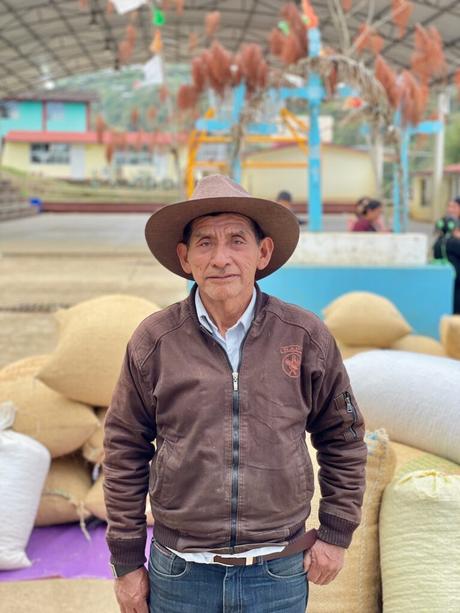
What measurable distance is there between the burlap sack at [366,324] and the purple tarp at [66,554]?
1763 millimetres

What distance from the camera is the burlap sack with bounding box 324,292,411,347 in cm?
412

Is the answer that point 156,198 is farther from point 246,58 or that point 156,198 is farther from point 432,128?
point 246,58

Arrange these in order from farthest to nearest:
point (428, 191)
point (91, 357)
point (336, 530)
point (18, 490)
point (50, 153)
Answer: point (50, 153)
point (428, 191)
point (91, 357)
point (18, 490)
point (336, 530)

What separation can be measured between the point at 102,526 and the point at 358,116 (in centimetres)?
527

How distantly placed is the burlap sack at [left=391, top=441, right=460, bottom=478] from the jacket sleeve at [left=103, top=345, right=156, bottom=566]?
38.3 inches

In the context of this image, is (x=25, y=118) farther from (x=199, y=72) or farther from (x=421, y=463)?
(x=421, y=463)

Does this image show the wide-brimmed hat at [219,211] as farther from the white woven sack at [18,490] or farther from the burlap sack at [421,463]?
the white woven sack at [18,490]

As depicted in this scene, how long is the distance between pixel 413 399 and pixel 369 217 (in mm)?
4272

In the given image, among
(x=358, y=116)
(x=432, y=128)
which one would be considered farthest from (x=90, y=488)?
(x=432, y=128)

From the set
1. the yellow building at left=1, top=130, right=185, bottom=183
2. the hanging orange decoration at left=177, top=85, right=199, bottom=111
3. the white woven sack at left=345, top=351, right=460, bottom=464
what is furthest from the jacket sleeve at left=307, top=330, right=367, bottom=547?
the yellow building at left=1, top=130, right=185, bottom=183

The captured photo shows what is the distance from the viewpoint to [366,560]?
1942mm

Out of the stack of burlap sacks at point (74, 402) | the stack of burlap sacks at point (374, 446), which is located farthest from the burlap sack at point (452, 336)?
the stack of burlap sacks at point (74, 402)

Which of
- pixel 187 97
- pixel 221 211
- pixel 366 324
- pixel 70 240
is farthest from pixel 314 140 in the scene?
pixel 70 240

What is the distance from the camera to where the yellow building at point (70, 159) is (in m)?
40.7
